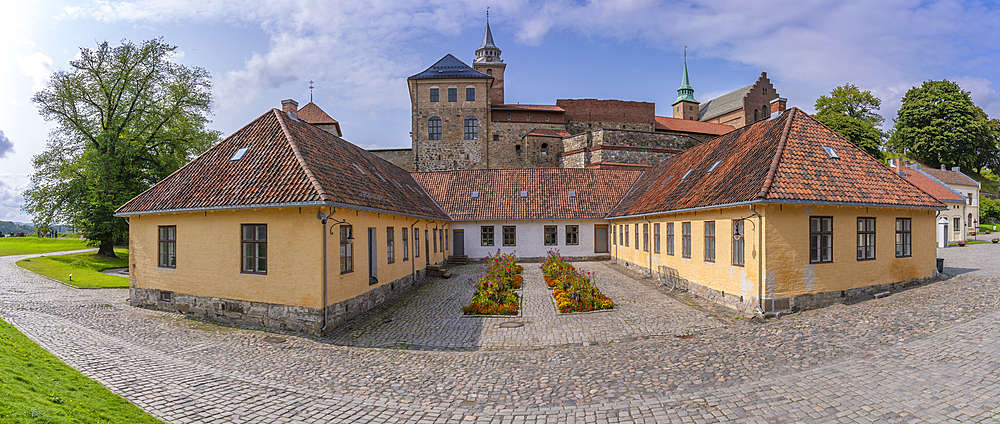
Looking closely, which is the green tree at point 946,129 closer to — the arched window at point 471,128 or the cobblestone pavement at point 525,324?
the arched window at point 471,128

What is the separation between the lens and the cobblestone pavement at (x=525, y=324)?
9484mm

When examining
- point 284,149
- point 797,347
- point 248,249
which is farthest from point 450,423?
point 284,149

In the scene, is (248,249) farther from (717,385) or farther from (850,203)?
(850,203)

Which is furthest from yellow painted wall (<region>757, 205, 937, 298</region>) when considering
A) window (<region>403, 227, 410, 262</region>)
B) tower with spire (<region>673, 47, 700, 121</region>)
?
tower with spire (<region>673, 47, 700, 121</region>)

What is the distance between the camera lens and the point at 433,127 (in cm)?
4706

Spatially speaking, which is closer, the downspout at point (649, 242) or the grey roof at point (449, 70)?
the downspout at point (649, 242)

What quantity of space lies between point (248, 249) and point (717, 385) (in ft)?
33.6

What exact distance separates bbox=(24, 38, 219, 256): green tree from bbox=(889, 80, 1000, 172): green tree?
67730 millimetres

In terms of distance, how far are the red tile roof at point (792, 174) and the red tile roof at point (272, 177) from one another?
952cm

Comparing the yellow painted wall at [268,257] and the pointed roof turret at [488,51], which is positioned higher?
the pointed roof turret at [488,51]

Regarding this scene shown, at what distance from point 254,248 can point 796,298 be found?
42.3ft

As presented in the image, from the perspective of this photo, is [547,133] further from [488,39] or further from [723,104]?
[723,104]

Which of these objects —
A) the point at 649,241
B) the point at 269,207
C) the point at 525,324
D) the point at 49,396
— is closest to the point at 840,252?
the point at 649,241

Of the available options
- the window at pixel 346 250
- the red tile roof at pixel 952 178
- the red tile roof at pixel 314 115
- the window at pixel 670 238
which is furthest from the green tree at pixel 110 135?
the red tile roof at pixel 952 178
